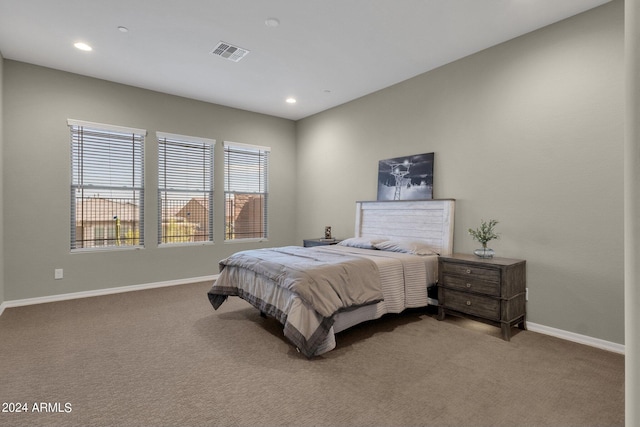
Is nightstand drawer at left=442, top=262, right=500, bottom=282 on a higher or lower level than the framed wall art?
lower

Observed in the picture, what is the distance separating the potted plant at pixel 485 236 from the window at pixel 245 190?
377 centimetres

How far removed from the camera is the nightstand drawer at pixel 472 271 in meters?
2.96

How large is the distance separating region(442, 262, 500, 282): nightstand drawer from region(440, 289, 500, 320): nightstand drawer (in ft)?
0.63

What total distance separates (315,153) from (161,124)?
2.58 metres

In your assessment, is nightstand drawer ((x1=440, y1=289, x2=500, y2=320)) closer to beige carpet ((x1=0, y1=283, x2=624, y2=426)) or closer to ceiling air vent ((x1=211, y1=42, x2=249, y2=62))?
beige carpet ((x1=0, y1=283, x2=624, y2=426))

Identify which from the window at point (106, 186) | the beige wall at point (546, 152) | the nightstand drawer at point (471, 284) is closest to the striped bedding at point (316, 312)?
the nightstand drawer at point (471, 284)

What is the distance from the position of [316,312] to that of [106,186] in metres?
3.76

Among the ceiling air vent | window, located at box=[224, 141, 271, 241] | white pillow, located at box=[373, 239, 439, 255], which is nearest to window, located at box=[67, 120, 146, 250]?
window, located at box=[224, 141, 271, 241]

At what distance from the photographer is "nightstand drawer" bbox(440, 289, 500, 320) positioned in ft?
9.73

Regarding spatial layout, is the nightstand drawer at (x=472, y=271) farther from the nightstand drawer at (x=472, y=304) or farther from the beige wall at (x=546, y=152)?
the beige wall at (x=546, y=152)

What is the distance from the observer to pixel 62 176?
416cm

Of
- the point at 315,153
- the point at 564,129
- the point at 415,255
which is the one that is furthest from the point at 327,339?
the point at 315,153

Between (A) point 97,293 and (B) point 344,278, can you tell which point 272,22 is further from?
(A) point 97,293

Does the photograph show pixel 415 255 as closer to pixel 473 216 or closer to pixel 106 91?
pixel 473 216
